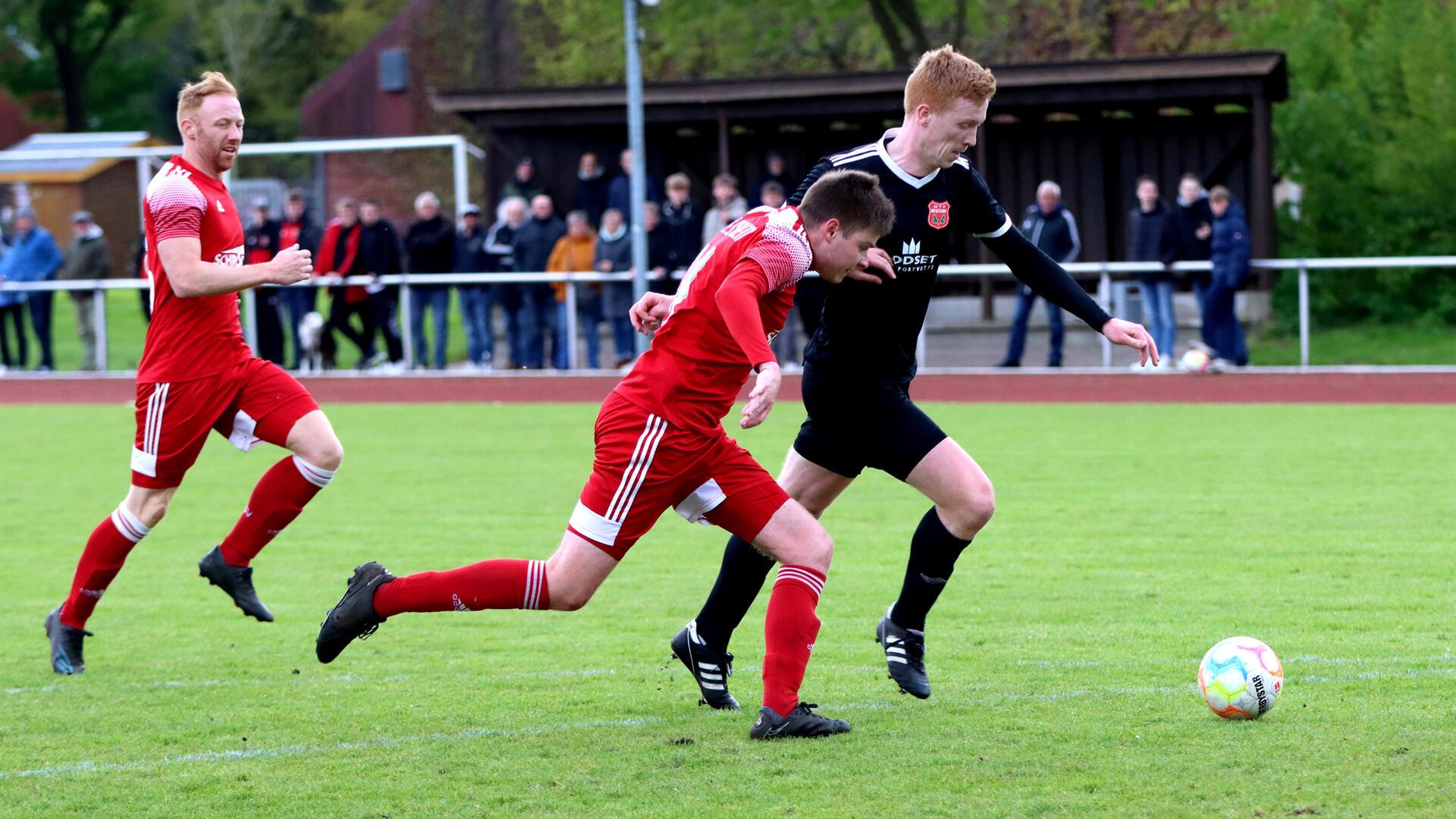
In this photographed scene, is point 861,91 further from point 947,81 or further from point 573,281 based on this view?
point 947,81

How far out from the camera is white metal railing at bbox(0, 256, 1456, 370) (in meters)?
15.9

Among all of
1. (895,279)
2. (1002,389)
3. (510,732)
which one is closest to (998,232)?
(895,279)

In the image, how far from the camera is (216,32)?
53.2 m

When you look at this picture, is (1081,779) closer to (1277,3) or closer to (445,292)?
(445,292)

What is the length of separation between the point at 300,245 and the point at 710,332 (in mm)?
15168

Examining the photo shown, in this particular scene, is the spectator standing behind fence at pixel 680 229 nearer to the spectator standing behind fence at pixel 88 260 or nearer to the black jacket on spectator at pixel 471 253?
the black jacket on spectator at pixel 471 253

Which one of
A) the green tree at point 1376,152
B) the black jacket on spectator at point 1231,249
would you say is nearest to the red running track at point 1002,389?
the black jacket on spectator at point 1231,249

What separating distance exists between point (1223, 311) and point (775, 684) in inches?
486

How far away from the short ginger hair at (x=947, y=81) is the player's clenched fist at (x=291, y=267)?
201cm

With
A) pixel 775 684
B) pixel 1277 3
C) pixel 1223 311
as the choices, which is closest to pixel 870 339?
pixel 775 684

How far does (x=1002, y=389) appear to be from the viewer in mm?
16469

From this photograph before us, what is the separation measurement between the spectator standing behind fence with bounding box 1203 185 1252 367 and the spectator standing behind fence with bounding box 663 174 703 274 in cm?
514

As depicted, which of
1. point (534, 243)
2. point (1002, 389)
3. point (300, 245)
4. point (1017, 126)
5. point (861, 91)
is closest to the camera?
point (1002, 389)

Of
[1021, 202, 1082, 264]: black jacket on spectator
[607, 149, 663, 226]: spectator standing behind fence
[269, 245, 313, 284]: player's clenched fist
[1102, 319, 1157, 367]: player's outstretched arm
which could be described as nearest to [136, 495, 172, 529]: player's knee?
[269, 245, 313, 284]: player's clenched fist
